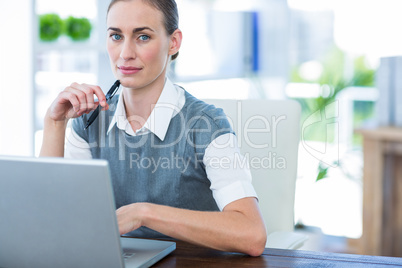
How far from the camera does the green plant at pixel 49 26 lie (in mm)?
2584

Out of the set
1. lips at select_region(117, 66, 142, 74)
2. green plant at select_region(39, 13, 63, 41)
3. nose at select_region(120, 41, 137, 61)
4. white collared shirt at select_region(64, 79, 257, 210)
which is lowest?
white collared shirt at select_region(64, 79, 257, 210)

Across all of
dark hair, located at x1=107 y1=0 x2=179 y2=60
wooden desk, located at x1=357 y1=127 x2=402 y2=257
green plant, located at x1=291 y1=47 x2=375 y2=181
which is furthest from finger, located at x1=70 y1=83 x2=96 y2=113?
green plant, located at x1=291 y1=47 x2=375 y2=181

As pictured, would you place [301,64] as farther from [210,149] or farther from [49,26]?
[210,149]

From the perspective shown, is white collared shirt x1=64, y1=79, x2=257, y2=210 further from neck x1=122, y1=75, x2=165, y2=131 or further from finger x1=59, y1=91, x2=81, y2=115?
→ finger x1=59, y1=91, x2=81, y2=115

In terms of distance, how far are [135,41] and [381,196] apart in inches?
69.6

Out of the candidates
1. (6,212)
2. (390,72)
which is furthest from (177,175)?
(390,72)

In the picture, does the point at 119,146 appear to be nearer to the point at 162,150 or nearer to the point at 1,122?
the point at 162,150

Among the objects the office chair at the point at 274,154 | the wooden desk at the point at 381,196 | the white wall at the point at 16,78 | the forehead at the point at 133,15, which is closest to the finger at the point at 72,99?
the forehead at the point at 133,15

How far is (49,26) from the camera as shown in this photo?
102 inches

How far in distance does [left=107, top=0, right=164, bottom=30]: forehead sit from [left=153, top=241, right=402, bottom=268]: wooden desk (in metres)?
0.63

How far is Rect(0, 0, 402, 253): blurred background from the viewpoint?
2.73 metres

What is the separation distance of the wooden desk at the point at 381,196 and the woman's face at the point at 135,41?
5.05 ft

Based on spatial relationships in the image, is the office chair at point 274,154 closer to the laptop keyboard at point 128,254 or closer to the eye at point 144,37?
the eye at point 144,37

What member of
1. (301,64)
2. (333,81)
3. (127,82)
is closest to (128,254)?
(127,82)
